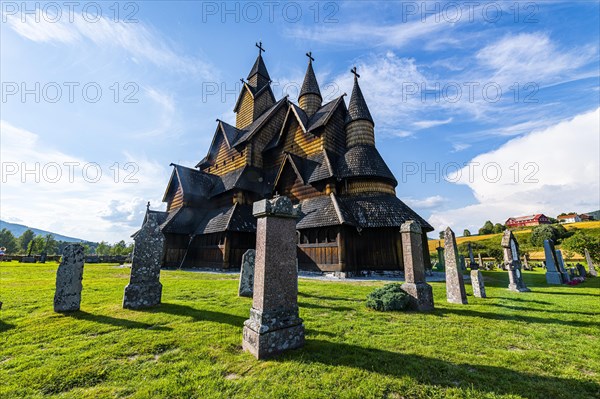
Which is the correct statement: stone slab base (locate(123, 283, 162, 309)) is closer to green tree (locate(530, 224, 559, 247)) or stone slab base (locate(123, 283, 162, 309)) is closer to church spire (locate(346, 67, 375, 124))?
church spire (locate(346, 67, 375, 124))

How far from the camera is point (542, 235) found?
1785 inches

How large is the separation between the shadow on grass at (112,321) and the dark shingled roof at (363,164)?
1489 cm

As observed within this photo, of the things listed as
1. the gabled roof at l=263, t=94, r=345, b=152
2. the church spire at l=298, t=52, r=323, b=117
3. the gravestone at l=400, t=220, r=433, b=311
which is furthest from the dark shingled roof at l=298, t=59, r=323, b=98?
the gravestone at l=400, t=220, r=433, b=311

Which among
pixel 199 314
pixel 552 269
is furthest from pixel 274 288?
pixel 552 269

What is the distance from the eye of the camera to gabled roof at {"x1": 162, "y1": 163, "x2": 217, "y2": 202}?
81.8ft

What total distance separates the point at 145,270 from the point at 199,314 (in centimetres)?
235

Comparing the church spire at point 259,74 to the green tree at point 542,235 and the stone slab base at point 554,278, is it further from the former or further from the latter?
the green tree at point 542,235

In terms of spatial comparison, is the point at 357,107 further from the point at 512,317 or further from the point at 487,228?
the point at 487,228

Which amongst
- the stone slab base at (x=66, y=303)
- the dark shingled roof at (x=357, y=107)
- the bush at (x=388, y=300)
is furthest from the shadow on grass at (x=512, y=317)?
the dark shingled roof at (x=357, y=107)

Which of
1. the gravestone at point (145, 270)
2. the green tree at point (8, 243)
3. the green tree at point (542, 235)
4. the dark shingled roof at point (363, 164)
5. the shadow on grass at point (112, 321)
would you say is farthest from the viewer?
the green tree at point (8, 243)

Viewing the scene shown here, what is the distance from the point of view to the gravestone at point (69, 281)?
6.61m

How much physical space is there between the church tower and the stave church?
3.91 metres

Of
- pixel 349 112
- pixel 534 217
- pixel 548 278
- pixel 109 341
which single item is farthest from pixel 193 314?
pixel 534 217

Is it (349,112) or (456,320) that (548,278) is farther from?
(349,112)
